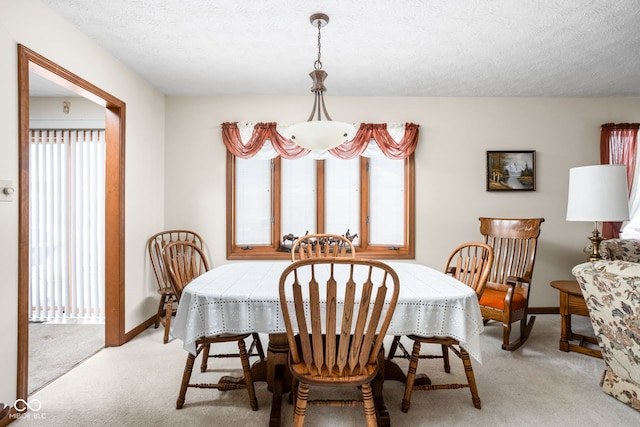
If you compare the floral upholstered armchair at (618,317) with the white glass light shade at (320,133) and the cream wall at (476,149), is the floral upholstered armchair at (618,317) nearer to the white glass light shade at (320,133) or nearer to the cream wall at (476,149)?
the white glass light shade at (320,133)

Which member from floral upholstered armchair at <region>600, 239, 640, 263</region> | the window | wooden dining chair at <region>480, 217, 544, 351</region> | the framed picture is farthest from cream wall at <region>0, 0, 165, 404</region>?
floral upholstered armchair at <region>600, 239, 640, 263</region>

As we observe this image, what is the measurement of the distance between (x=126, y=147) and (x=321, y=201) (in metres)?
1.99

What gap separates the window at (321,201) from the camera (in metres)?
3.78

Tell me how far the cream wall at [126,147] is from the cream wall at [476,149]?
0.49 metres

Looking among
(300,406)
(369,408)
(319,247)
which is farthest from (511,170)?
(300,406)

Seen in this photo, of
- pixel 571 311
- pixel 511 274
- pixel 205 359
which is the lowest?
pixel 205 359

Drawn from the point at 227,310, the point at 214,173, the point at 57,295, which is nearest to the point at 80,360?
the point at 57,295

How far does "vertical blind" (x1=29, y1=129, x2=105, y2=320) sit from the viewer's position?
3.60 m

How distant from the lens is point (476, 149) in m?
3.76

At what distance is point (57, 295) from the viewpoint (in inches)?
142

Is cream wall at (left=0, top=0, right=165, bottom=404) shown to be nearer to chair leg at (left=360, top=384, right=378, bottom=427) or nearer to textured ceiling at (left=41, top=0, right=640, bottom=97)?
textured ceiling at (left=41, top=0, right=640, bottom=97)

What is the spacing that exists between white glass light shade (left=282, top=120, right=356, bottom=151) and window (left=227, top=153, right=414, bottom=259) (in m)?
1.68

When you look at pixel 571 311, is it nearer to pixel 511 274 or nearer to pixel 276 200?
pixel 511 274

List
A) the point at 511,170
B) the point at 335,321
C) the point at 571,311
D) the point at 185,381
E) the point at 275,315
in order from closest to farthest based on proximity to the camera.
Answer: the point at 335,321 < the point at 275,315 < the point at 185,381 < the point at 571,311 < the point at 511,170
